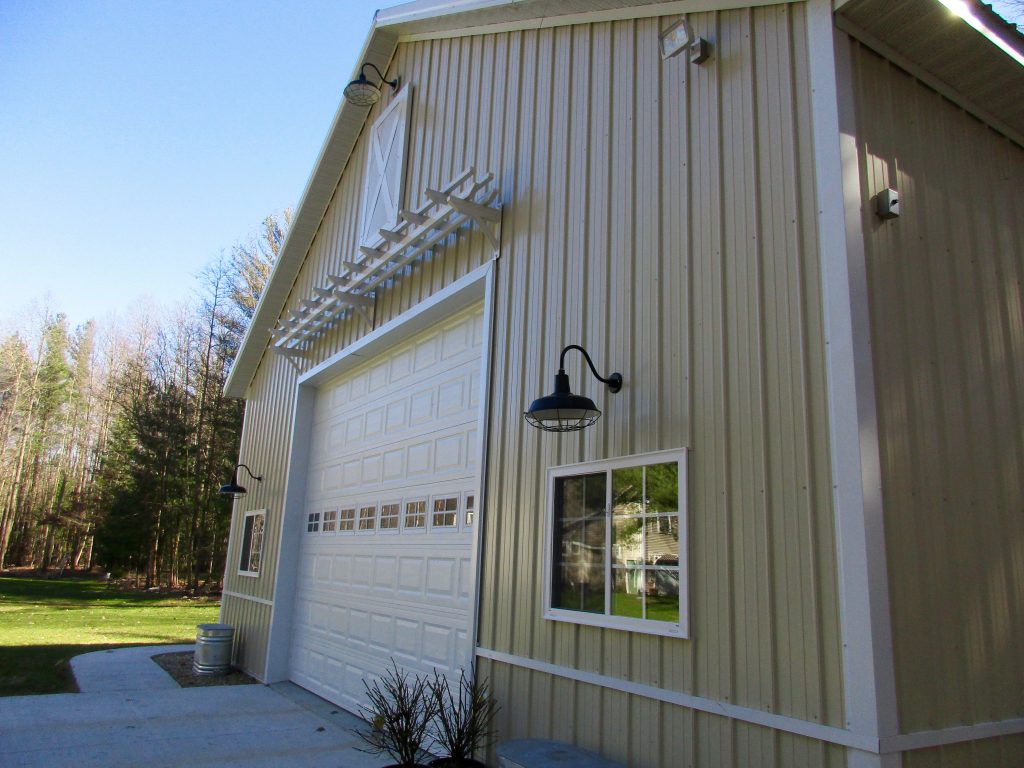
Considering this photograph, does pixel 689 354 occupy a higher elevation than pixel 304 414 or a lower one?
lower

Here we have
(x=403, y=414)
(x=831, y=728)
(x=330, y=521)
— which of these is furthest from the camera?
(x=330, y=521)

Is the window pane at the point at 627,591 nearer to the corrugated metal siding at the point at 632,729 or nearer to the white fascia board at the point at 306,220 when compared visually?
the corrugated metal siding at the point at 632,729

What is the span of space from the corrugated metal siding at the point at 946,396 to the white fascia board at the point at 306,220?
630cm

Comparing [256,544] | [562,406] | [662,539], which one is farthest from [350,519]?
[662,539]

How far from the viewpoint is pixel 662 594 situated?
151 inches

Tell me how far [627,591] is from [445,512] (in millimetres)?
2625

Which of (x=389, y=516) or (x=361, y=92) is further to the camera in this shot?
(x=361, y=92)

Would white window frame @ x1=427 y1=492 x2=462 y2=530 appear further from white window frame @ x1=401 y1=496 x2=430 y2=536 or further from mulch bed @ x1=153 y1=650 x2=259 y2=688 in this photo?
mulch bed @ x1=153 y1=650 x2=259 y2=688

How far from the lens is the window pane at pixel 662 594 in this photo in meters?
3.76

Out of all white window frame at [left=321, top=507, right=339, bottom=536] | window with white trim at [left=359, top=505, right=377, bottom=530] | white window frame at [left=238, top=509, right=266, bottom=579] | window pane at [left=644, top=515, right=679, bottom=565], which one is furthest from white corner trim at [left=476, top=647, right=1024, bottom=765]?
white window frame at [left=238, top=509, right=266, bottom=579]

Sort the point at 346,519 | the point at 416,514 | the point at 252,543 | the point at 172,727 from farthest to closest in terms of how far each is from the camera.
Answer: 1. the point at 252,543
2. the point at 346,519
3. the point at 416,514
4. the point at 172,727

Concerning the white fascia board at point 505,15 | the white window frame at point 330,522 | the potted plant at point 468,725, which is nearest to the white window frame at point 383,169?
the white fascia board at point 505,15

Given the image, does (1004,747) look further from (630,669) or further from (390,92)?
(390,92)

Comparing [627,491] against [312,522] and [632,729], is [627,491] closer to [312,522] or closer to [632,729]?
[632,729]
